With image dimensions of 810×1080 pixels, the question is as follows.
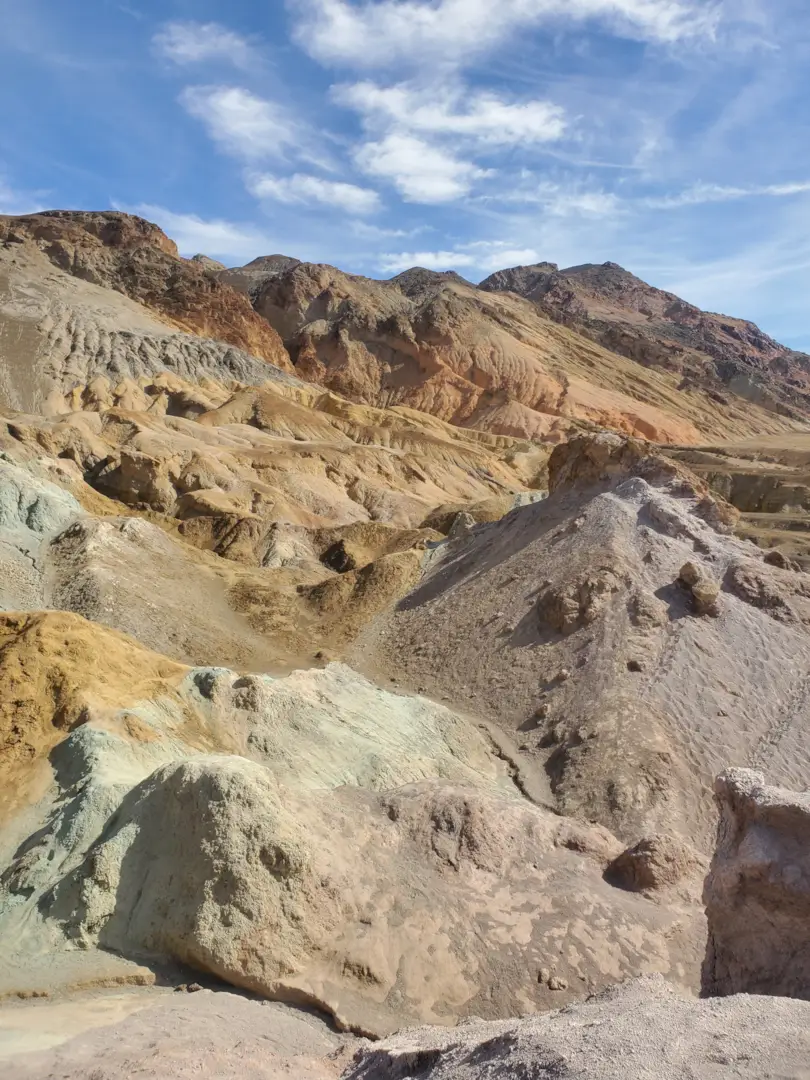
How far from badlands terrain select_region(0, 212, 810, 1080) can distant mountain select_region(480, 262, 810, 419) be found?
5880 centimetres

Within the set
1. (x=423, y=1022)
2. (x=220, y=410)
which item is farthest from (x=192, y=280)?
(x=423, y=1022)

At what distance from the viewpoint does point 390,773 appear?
11844mm

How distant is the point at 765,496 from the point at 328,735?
35796 mm

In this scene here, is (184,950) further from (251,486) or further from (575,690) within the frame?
(251,486)

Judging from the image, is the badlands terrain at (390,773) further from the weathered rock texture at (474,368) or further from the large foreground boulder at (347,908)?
the weathered rock texture at (474,368)

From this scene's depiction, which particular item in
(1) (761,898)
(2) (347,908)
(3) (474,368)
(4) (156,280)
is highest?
(3) (474,368)

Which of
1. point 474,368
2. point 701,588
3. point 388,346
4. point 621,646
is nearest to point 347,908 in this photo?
point 621,646

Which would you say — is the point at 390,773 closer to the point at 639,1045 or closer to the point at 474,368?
the point at 639,1045

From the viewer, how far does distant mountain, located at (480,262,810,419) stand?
303 feet

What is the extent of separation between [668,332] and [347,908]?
124m

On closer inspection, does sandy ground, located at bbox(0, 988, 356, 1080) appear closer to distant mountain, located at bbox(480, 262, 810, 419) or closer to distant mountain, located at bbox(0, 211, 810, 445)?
distant mountain, located at bbox(0, 211, 810, 445)

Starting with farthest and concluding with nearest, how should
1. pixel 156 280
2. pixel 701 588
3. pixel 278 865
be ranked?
pixel 156 280 < pixel 701 588 < pixel 278 865

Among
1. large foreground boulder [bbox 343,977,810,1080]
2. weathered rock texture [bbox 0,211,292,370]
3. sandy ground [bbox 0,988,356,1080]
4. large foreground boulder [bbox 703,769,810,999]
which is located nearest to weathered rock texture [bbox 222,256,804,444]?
weathered rock texture [bbox 0,211,292,370]

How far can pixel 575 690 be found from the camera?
53.5ft
